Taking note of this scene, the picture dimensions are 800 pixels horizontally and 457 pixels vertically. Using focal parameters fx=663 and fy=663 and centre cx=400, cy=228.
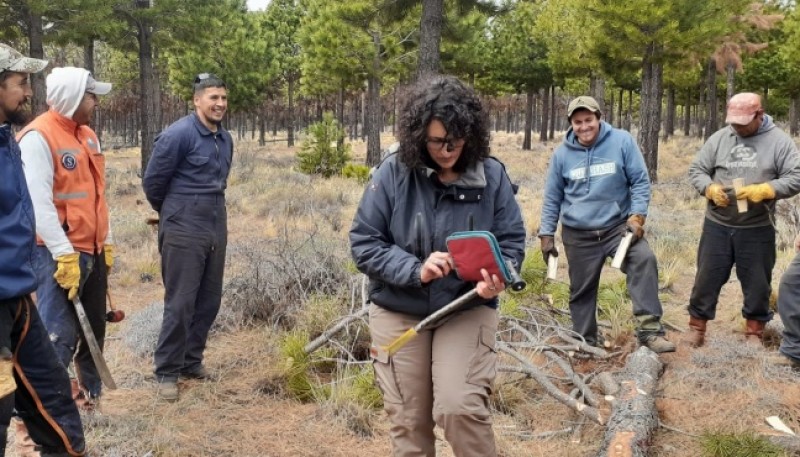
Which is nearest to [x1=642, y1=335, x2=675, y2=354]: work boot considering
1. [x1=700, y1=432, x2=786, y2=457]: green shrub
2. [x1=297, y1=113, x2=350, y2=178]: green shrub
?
[x1=700, y1=432, x2=786, y2=457]: green shrub

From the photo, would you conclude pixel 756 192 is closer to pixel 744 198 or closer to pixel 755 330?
pixel 744 198

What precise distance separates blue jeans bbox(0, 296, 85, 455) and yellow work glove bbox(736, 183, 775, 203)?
14.2 feet

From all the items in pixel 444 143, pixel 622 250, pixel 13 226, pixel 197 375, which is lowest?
pixel 197 375

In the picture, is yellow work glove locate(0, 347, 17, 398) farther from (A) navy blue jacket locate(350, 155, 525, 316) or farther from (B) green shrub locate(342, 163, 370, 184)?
(B) green shrub locate(342, 163, 370, 184)

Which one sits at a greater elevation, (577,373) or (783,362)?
(783,362)

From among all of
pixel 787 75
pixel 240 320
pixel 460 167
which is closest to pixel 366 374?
pixel 240 320

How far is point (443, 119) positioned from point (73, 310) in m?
2.39

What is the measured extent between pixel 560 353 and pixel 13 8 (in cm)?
1448

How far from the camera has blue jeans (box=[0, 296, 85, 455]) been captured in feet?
8.63

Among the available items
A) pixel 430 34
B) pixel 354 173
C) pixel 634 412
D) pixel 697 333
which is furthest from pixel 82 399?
pixel 354 173

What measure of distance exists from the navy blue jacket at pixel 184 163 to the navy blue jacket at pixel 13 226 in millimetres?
1589

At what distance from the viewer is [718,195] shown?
4754mm

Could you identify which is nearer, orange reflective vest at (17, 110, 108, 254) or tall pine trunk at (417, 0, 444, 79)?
orange reflective vest at (17, 110, 108, 254)

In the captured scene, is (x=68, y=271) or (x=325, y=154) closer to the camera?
(x=68, y=271)
